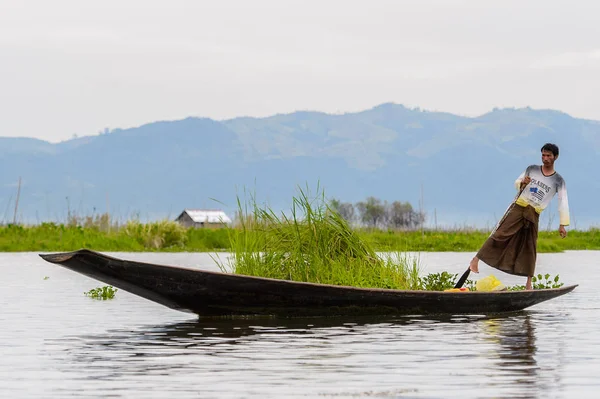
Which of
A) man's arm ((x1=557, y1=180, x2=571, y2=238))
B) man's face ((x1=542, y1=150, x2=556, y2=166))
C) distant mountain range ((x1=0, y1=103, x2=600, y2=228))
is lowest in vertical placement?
man's arm ((x1=557, y1=180, x2=571, y2=238))

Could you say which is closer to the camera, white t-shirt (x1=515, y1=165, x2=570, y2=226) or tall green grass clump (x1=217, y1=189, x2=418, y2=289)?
tall green grass clump (x1=217, y1=189, x2=418, y2=289)

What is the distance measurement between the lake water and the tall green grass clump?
543 millimetres

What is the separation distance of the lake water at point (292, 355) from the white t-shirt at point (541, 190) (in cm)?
121

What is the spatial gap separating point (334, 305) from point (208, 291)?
1.27 m

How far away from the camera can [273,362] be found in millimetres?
8375

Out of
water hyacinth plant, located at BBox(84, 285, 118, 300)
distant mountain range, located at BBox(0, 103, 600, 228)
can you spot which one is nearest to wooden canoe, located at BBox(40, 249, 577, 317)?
water hyacinth plant, located at BBox(84, 285, 118, 300)

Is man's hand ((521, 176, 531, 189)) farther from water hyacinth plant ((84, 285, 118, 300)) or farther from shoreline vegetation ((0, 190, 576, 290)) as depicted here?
water hyacinth plant ((84, 285, 118, 300))

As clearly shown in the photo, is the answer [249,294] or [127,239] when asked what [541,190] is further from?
[127,239]

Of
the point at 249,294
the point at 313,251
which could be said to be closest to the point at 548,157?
the point at 313,251

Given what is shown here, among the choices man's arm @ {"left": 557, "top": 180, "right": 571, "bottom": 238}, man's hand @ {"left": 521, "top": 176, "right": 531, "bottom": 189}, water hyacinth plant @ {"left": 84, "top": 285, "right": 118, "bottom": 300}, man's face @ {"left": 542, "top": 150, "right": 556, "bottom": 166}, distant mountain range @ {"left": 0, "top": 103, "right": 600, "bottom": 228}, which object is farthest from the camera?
distant mountain range @ {"left": 0, "top": 103, "right": 600, "bottom": 228}

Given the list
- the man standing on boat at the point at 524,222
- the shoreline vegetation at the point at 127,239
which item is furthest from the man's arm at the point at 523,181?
the shoreline vegetation at the point at 127,239

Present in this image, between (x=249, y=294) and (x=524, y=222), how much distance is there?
3.42m

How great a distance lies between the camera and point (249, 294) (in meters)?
11.0

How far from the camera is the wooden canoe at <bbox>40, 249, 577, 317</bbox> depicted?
10586mm
